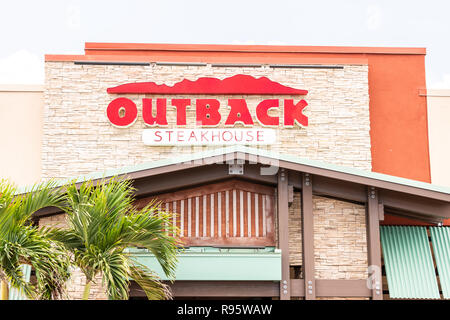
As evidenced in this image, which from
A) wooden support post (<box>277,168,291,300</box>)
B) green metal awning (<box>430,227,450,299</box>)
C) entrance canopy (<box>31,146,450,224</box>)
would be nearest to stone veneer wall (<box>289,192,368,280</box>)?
entrance canopy (<box>31,146,450,224</box>)

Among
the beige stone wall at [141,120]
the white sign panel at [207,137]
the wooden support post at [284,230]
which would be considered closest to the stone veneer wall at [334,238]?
the wooden support post at [284,230]

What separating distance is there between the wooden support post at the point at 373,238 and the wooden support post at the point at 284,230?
5.57 feet

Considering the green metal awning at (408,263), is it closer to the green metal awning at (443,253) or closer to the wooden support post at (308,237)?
the green metal awning at (443,253)

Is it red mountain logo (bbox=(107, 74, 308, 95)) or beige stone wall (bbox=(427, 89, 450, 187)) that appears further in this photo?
beige stone wall (bbox=(427, 89, 450, 187))

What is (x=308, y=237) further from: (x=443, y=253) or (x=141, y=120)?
(x=141, y=120)

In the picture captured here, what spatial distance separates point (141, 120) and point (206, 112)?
1701 mm

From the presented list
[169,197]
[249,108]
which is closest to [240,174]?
[169,197]

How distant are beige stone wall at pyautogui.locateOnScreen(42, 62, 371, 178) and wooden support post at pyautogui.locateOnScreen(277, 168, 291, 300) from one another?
350 cm

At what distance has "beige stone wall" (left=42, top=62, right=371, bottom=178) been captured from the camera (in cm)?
1529

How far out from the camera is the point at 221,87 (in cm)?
1576

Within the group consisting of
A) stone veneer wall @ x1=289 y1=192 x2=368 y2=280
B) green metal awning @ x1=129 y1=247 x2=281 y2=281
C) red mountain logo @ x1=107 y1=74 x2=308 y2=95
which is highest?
red mountain logo @ x1=107 y1=74 x2=308 y2=95

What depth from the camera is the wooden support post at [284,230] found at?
1174cm

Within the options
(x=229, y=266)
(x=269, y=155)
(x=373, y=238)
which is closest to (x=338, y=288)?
Result: (x=373, y=238)

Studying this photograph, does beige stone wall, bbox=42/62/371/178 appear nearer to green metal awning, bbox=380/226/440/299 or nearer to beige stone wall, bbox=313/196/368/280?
green metal awning, bbox=380/226/440/299
